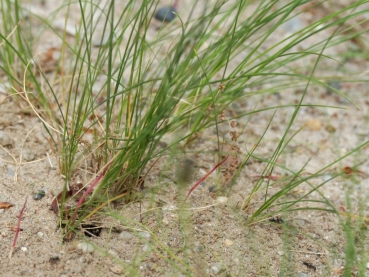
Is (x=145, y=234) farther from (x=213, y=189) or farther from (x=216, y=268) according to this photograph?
(x=213, y=189)

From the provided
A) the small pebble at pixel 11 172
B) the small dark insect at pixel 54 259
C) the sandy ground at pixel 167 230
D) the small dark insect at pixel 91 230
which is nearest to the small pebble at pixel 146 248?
the sandy ground at pixel 167 230

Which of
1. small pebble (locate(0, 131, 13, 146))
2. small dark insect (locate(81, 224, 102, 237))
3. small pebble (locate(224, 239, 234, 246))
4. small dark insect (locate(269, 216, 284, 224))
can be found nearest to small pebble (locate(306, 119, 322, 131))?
small dark insect (locate(269, 216, 284, 224))

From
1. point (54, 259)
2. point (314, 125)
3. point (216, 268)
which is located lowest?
point (54, 259)

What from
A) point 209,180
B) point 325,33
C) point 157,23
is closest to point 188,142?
point 209,180

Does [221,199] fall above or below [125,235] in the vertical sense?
above

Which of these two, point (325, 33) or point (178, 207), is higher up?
point (325, 33)

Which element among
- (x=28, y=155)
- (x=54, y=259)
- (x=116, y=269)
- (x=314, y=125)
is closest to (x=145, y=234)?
(x=116, y=269)

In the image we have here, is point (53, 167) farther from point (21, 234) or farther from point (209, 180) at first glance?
point (209, 180)

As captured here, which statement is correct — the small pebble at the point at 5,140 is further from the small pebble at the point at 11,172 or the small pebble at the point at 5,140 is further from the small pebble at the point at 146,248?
the small pebble at the point at 146,248
